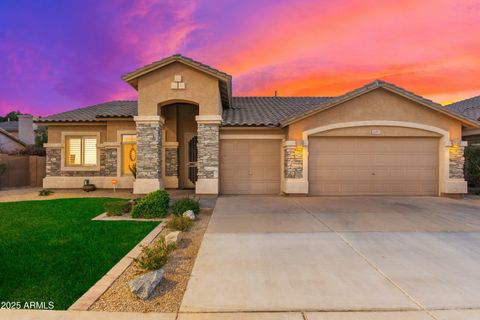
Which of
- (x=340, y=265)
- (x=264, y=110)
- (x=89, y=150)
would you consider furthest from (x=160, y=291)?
(x=89, y=150)

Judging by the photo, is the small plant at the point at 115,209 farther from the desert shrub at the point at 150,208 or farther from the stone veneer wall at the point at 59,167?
the stone veneer wall at the point at 59,167

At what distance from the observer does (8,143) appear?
2316 cm

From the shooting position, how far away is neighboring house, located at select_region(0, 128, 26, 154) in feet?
74.1

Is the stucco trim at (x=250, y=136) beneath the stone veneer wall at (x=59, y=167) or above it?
above

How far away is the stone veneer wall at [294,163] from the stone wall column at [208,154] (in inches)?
130

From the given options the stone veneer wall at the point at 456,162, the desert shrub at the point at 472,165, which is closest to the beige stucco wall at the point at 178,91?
the stone veneer wall at the point at 456,162

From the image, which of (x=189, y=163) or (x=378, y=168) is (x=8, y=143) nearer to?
(x=189, y=163)

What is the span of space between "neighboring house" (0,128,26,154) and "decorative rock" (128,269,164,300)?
2560 centimetres

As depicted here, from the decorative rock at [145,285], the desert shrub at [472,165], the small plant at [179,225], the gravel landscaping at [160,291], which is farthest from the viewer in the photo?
the desert shrub at [472,165]

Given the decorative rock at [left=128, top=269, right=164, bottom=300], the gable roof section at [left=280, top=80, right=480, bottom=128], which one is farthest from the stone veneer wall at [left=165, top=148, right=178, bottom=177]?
the decorative rock at [left=128, top=269, right=164, bottom=300]

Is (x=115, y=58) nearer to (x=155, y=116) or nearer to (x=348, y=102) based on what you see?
(x=155, y=116)

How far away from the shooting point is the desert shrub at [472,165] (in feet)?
44.3

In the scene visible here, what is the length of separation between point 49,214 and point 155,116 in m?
5.86

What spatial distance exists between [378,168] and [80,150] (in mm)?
16301
